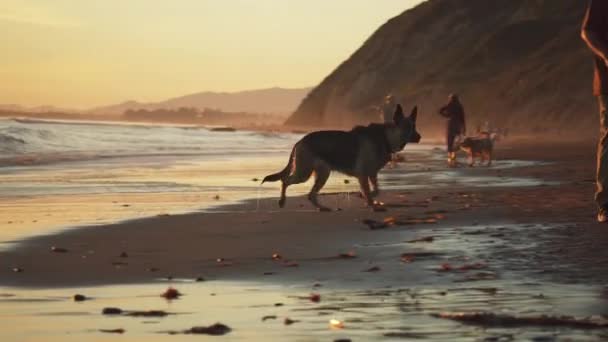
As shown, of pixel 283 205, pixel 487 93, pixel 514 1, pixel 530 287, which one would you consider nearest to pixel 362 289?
pixel 530 287

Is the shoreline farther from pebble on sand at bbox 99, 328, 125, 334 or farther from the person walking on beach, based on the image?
the person walking on beach

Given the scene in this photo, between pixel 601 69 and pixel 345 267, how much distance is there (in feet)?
11.8

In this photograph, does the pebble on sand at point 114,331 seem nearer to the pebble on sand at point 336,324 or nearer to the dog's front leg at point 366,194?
the pebble on sand at point 336,324

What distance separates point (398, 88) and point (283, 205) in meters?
105

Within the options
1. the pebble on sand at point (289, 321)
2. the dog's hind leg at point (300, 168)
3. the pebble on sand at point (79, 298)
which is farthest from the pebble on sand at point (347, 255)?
the dog's hind leg at point (300, 168)

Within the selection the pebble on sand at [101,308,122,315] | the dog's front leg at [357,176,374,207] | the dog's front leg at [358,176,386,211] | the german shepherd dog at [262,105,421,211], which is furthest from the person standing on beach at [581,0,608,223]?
the pebble on sand at [101,308,122,315]

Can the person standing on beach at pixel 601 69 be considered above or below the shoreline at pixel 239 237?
above

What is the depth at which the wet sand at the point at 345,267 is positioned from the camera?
6.29 metres

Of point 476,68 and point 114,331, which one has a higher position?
point 476,68

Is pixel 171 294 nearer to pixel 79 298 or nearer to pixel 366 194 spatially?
pixel 79 298

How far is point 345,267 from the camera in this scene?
8523 millimetres

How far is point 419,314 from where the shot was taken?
6.31m

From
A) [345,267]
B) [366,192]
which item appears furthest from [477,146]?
[345,267]

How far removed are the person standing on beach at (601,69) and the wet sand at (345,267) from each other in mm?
347
